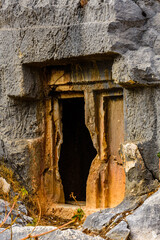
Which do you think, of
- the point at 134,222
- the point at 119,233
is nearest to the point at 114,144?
the point at 134,222

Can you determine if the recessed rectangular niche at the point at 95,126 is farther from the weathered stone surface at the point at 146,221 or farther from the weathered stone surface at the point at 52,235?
the weathered stone surface at the point at 52,235

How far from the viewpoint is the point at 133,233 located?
441cm

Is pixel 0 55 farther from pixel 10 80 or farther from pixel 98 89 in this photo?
pixel 98 89

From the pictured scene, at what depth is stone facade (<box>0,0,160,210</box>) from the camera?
5.32 m

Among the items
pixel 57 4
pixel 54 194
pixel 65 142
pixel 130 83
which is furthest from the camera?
pixel 65 142

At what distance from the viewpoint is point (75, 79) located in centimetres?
615

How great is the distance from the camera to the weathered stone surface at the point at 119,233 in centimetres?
437

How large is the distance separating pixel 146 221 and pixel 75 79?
232cm

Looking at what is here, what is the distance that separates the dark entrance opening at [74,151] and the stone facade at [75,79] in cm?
89

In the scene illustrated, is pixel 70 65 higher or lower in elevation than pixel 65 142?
higher

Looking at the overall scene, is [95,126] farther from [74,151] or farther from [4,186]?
[74,151]

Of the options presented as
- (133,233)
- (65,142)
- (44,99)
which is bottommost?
(133,233)

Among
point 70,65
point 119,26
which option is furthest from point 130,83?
point 70,65

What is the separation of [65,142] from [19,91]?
5.98 feet
